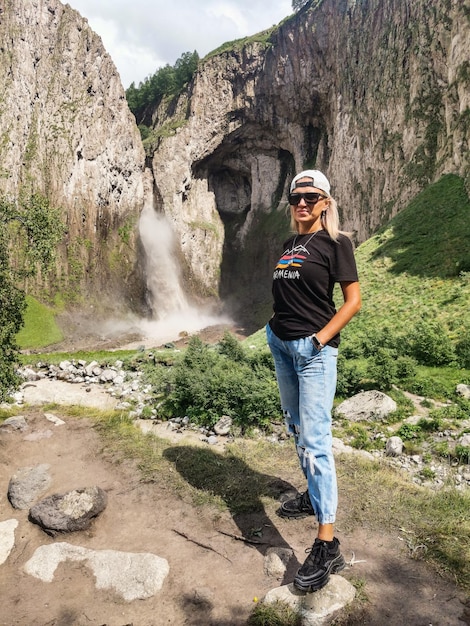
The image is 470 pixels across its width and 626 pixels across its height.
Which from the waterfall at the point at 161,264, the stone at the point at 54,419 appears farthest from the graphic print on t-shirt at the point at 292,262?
the waterfall at the point at 161,264

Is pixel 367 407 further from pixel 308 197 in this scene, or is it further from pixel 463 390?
pixel 308 197

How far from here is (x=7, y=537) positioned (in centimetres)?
485

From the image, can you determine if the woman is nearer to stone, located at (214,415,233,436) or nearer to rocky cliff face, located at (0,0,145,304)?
stone, located at (214,415,233,436)

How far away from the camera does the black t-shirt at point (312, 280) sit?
365cm

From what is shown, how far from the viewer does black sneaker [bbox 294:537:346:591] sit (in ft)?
10.6

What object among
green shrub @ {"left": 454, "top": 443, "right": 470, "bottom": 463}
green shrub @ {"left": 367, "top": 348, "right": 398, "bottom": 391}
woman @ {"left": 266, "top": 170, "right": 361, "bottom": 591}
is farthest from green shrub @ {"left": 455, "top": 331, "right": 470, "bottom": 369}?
woman @ {"left": 266, "top": 170, "right": 361, "bottom": 591}

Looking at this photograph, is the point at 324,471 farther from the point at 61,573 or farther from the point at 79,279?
the point at 79,279

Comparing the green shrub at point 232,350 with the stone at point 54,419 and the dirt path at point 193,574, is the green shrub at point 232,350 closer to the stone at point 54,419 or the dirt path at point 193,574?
the stone at point 54,419

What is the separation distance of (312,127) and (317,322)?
62.7 meters

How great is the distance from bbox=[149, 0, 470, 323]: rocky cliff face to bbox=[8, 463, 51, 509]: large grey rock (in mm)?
31083

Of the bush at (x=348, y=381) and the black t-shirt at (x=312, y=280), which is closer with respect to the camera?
the black t-shirt at (x=312, y=280)

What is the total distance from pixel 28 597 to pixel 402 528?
147 inches

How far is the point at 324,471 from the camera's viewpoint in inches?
141

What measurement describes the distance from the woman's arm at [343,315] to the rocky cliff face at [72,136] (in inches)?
1861
